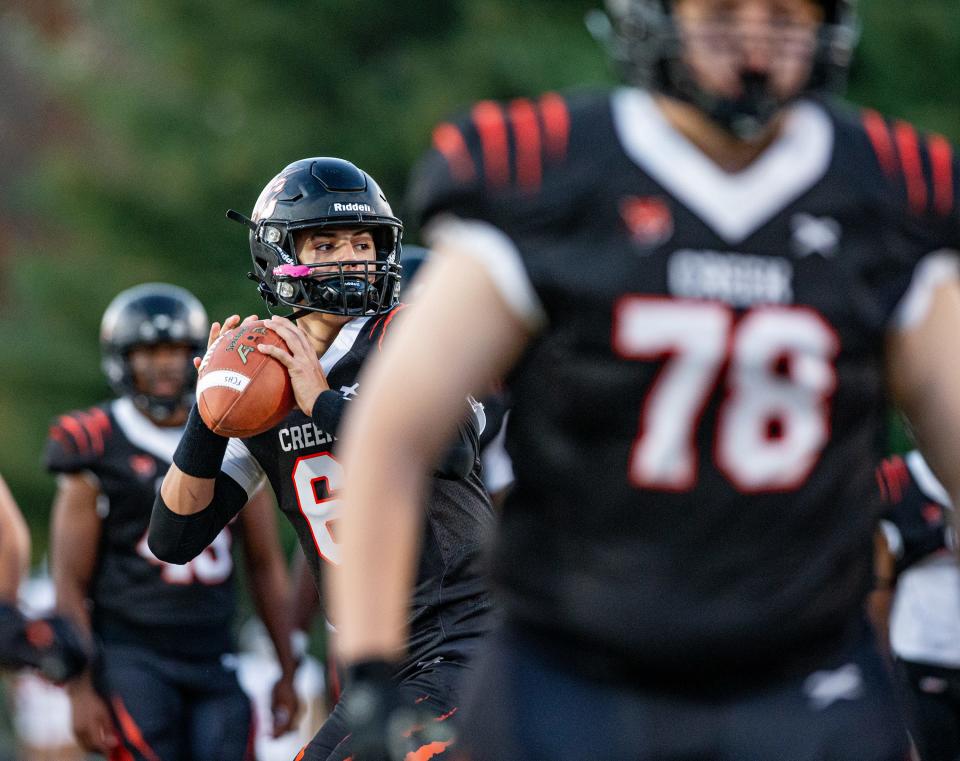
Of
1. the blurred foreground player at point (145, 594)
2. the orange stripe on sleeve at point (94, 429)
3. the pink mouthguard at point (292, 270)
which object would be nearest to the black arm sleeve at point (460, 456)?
the pink mouthguard at point (292, 270)

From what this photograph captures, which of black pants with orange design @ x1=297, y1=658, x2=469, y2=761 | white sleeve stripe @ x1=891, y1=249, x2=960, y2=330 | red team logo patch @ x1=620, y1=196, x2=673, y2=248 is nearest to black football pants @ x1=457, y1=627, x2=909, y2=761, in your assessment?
white sleeve stripe @ x1=891, y1=249, x2=960, y2=330

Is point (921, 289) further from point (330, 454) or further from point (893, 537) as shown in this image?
point (893, 537)

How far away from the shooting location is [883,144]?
97.5 inches

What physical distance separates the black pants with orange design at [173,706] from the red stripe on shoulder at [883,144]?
447cm

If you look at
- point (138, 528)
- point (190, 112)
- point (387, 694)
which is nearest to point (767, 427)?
point (387, 694)

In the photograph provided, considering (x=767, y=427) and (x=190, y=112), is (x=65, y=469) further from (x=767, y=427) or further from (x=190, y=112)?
(x=190, y=112)

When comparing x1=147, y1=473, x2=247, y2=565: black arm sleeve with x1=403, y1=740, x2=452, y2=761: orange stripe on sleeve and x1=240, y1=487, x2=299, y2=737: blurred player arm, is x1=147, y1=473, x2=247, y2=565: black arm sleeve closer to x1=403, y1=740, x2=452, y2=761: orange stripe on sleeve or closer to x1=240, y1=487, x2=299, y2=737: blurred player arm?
x1=403, y1=740, x2=452, y2=761: orange stripe on sleeve

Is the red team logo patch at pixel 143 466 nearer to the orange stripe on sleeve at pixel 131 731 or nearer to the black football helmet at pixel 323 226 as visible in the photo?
the orange stripe on sleeve at pixel 131 731

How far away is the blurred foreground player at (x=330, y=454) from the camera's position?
410 centimetres

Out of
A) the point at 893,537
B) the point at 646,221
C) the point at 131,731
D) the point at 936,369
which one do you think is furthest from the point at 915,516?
the point at 646,221

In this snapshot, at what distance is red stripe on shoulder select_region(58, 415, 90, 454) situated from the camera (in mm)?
6723

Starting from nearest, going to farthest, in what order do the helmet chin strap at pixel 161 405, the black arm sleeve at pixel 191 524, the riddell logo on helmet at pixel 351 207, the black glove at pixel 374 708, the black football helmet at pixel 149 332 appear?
1. the black glove at pixel 374 708
2. the black arm sleeve at pixel 191 524
3. the riddell logo on helmet at pixel 351 207
4. the helmet chin strap at pixel 161 405
5. the black football helmet at pixel 149 332

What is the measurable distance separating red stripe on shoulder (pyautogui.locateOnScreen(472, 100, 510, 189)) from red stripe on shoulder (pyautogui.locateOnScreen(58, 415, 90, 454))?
4.61m

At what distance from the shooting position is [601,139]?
7.86ft
